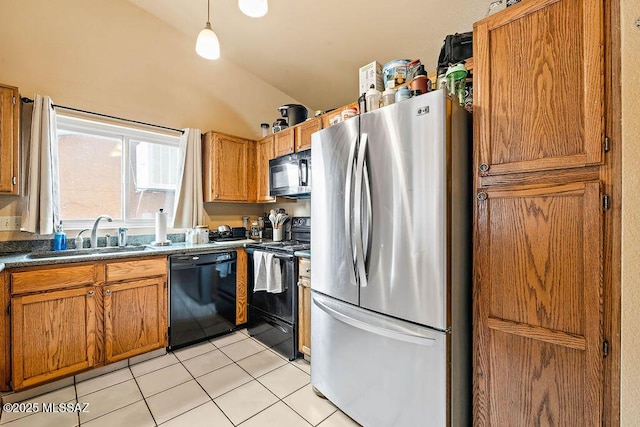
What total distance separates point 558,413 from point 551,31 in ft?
4.72

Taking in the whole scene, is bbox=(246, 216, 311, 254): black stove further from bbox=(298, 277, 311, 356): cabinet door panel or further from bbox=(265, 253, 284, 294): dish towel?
bbox=(298, 277, 311, 356): cabinet door panel

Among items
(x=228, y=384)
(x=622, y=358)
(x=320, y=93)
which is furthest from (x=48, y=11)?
(x=622, y=358)

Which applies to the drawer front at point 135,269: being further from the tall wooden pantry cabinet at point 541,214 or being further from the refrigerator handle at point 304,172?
the tall wooden pantry cabinet at point 541,214

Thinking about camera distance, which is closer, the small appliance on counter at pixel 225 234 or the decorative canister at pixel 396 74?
the decorative canister at pixel 396 74

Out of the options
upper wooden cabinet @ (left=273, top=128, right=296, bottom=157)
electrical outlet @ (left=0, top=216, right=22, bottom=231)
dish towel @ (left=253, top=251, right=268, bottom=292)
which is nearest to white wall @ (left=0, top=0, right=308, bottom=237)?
electrical outlet @ (left=0, top=216, right=22, bottom=231)

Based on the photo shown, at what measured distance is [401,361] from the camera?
1303 mm

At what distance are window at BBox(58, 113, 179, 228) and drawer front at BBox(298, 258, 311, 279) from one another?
1.82m

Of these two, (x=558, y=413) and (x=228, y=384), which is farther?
(x=228, y=384)

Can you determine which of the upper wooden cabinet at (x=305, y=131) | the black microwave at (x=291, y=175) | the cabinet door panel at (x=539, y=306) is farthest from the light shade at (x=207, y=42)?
the cabinet door panel at (x=539, y=306)

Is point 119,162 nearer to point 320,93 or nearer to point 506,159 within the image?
point 320,93

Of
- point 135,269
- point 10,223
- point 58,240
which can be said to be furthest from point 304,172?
point 10,223

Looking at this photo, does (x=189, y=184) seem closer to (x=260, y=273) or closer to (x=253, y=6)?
(x=260, y=273)

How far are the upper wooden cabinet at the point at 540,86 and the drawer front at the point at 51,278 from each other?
261cm

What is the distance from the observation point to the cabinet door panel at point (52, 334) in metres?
1.75
